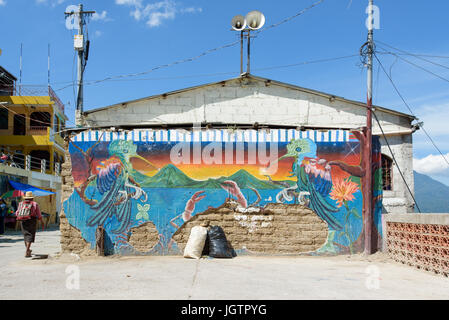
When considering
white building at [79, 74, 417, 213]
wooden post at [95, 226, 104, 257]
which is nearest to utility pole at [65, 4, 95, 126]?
white building at [79, 74, 417, 213]

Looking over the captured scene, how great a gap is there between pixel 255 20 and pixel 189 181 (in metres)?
6.39

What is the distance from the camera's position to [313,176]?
421 inches

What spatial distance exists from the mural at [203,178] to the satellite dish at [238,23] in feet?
16.0

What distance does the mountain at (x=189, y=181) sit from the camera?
1052 cm

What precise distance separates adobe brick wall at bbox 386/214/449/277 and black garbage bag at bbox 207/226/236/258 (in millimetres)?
3925

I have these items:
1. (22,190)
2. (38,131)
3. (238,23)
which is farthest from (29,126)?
(238,23)

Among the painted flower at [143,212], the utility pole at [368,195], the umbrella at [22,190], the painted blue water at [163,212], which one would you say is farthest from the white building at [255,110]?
the umbrella at [22,190]

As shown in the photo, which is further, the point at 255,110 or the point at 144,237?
the point at 255,110

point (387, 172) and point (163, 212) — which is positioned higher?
point (387, 172)

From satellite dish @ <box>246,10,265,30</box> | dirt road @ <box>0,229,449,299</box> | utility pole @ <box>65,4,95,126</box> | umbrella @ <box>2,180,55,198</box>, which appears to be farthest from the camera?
umbrella @ <box>2,180,55,198</box>

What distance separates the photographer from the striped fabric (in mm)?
10633

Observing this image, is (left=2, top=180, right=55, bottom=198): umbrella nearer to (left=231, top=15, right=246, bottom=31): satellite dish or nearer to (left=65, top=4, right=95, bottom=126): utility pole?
(left=65, top=4, right=95, bottom=126): utility pole

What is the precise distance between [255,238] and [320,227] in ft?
5.45

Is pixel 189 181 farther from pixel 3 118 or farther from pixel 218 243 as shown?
pixel 3 118
